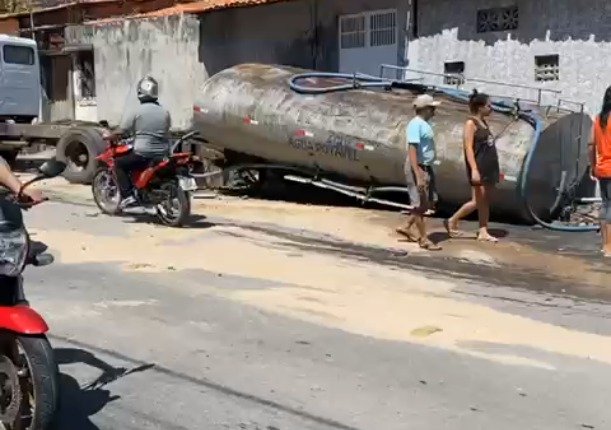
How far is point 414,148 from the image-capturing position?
9766 millimetres

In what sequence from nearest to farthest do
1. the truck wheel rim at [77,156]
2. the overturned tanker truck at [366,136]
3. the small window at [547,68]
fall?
the overturned tanker truck at [366,136]
the small window at [547,68]
the truck wheel rim at [77,156]

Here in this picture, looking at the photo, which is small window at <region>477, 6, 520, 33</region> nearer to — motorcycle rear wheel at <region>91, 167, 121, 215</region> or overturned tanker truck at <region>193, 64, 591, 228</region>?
overturned tanker truck at <region>193, 64, 591, 228</region>

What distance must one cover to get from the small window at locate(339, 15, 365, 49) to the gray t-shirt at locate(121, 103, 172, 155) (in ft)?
21.6

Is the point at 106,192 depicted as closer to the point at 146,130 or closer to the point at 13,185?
the point at 146,130

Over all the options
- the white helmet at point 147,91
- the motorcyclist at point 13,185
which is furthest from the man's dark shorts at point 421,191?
the motorcyclist at point 13,185

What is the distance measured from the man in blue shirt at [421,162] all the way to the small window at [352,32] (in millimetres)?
7284

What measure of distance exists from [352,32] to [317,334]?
11.5 meters

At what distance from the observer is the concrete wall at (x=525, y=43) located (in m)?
12.7

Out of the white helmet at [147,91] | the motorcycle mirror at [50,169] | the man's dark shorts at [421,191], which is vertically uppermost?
the white helmet at [147,91]

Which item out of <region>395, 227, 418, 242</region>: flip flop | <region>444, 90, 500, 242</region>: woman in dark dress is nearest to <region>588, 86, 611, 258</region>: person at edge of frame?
<region>444, 90, 500, 242</region>: woman in dark dress

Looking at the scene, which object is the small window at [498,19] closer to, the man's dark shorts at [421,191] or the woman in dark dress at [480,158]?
the woman in dark dress at [480,158]

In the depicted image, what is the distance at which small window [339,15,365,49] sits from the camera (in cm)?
1689

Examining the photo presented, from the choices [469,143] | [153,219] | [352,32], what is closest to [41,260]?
[469,143]

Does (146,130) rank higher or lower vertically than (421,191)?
higher
